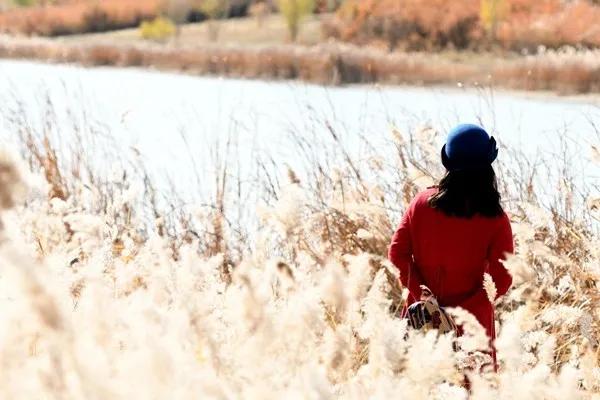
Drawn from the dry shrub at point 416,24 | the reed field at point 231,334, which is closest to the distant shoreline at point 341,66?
the dry shrub at point 416,24

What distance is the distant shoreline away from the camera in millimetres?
19359

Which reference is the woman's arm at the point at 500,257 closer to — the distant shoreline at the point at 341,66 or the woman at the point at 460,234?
the woman at the point at 460,234

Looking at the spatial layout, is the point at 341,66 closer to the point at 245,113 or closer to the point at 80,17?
the point at 245,113

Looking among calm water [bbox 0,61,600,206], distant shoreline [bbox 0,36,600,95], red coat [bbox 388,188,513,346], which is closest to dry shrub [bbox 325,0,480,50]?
distant shoreline [bbox 0,36,600,95]

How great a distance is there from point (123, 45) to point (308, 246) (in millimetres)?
23143

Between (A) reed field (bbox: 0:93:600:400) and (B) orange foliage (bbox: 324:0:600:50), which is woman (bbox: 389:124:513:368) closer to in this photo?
(A) reed field (bbox: 0:93:600:400)

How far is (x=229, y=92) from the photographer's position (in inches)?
760

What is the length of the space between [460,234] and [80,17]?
1799 inches

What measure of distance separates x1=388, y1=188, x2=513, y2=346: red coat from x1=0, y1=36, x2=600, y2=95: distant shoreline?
46.1 feet

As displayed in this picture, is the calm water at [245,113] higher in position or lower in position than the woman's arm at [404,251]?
lower

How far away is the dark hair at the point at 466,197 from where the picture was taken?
133 inches

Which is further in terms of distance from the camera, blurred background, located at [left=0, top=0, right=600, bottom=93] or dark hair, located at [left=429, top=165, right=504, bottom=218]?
blurred background, located at [left=0, top=0, right=600, bottom=93]

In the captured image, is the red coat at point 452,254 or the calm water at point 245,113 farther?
the calm water at point 245,113

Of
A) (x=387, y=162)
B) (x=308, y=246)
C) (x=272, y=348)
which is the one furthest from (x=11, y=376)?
(x=387, y=162)
